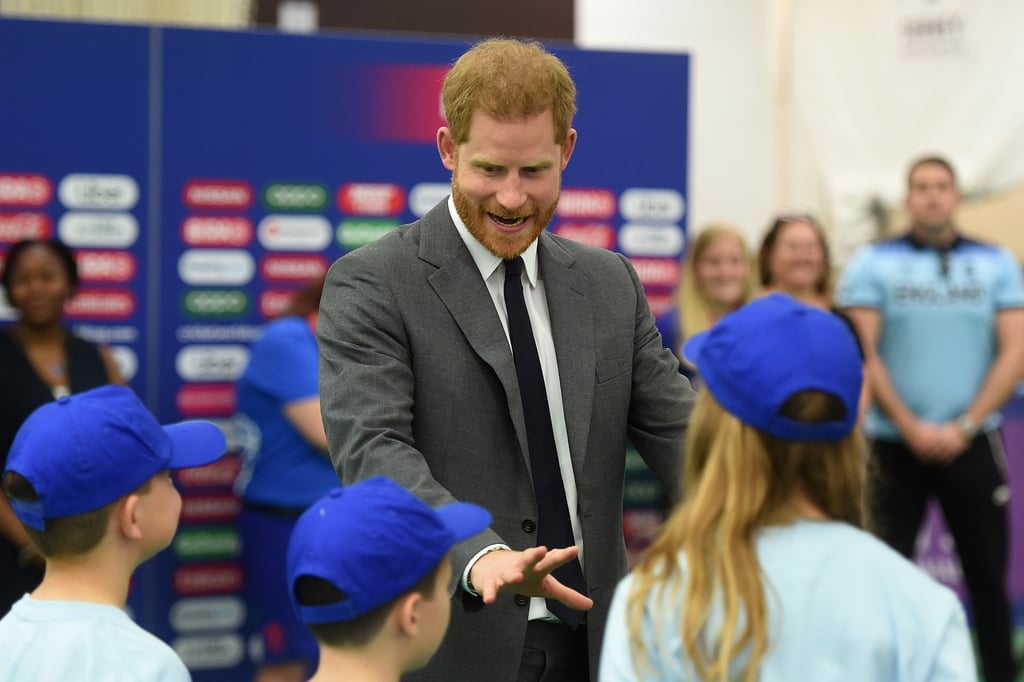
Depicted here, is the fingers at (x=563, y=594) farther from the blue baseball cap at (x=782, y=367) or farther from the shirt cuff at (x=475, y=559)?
the blue baseball cap at (x=782, y=367)

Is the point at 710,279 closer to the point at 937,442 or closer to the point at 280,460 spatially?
the point at 937,442

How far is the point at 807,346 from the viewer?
5.47 feet

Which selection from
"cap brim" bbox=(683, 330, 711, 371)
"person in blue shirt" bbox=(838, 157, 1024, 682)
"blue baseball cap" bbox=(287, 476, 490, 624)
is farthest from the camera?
"person in blue shirt" bbox=(838, 157, 1024, 682)

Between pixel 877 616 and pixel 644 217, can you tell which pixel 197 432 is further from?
pixel 644 217

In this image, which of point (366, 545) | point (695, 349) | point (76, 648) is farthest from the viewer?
point (76, 648)

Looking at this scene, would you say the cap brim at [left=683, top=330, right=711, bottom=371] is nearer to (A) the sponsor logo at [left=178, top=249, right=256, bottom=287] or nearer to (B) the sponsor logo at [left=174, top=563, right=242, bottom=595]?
(A) the sponsor logo at [left=178, top=249, right=256, bottom=287]

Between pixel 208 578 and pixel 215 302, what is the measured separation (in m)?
0.89

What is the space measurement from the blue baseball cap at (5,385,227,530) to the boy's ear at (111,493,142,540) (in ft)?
0.06

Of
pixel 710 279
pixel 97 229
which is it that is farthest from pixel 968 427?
pixel 97 229

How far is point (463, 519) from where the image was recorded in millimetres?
1808

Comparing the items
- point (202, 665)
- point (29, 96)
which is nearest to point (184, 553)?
point (202, 665)

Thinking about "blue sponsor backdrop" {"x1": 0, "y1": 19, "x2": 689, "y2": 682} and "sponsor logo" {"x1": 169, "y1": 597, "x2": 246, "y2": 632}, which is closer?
"blue sponsor backdrop" {"x1": 0, "y1": 19, "x2": 689, "y2": 682}

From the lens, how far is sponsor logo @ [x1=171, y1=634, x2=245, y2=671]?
4527 mm

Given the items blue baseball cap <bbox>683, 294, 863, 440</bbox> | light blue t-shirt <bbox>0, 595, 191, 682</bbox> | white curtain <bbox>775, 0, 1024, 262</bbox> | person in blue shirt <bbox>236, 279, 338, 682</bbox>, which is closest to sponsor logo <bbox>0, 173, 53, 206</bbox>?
person in blue shirt <bbox>236, 279, 338, 682</bbox>
